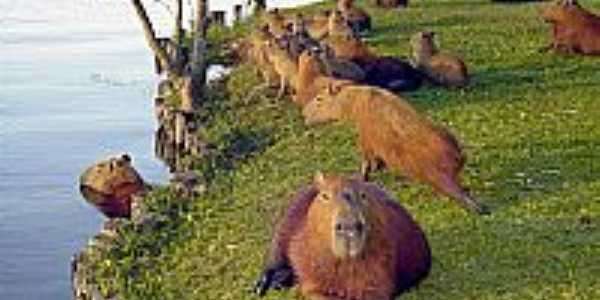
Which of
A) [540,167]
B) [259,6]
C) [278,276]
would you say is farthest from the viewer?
[259,6]

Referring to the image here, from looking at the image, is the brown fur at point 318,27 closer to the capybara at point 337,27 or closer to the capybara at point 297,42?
the capybara at point 337,27

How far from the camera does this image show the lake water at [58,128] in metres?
14.2

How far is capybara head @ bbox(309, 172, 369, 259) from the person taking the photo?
752cm

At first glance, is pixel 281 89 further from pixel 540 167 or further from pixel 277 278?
pixel 277 278

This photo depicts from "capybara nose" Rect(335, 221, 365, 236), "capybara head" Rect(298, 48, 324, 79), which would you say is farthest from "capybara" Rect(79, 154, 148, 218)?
"capybara nose" Rect(335, 221, 365, 236)

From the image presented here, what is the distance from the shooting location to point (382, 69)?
1608 cm

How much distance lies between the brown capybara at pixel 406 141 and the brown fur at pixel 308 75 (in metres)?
3.97

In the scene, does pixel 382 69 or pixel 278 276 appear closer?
pixel 278 276

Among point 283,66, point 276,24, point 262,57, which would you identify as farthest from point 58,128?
point 283,66

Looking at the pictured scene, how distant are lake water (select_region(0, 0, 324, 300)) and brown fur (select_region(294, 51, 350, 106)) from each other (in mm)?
2435

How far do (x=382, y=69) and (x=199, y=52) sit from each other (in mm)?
3111

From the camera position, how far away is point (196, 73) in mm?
18562

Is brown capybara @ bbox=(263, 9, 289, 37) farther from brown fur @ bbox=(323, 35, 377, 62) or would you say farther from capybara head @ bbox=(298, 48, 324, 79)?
capybara head @ bbox=(298, 48, 324, 79)

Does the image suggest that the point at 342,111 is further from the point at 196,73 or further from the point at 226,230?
the point at 196,73
